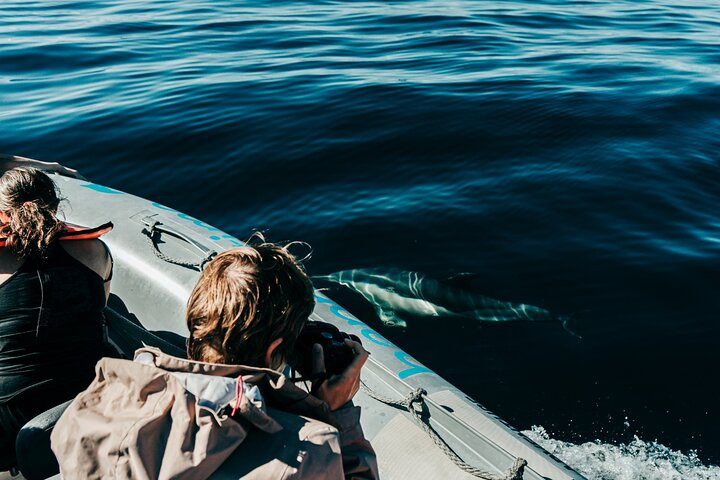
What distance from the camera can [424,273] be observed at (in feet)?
21.6

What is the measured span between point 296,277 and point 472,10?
58.1 ft

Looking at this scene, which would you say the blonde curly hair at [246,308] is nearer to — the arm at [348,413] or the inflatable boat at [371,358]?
the arm at [348,413]

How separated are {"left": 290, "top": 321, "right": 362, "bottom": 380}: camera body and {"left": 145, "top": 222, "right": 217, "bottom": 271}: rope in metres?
2.57

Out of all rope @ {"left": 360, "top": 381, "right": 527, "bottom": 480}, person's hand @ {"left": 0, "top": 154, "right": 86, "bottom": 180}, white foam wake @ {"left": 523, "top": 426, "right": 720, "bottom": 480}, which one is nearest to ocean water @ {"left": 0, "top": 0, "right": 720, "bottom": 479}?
white foam wake @ {"left": 523, "top": 426, "right": 720, "bottom": 480}

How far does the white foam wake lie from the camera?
13.9 feet

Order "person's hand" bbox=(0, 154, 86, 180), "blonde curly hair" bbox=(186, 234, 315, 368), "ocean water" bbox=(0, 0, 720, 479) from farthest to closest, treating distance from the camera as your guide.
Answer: "ocean water" bbox=(0, 0, 720, 479), "person's hand" bbox=(0, 154, 86, 180), "blonde curly hair" bbox=(186, 234, 315, 368)

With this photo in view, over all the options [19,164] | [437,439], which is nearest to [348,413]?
[437,439]

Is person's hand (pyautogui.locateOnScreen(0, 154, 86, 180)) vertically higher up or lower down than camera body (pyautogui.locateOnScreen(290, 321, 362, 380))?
lower down

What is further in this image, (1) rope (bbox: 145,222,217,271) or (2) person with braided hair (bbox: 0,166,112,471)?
(1) rope (bbox: 145,222,217,271)

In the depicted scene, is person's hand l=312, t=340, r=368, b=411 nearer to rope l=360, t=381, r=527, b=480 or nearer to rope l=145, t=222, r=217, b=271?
rope l=360, t=381, r=527, b=480

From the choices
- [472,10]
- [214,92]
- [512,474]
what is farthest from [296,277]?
[472,10]

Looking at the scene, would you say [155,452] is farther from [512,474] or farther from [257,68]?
[257,68]

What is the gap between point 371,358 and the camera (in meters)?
3.88

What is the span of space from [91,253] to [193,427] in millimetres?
1902
